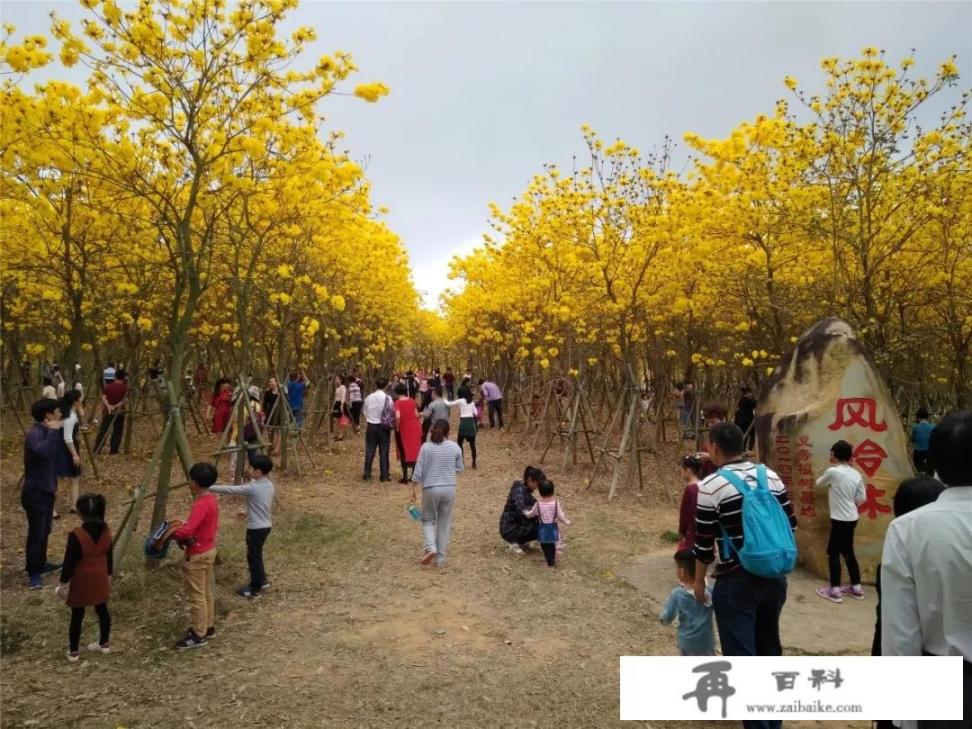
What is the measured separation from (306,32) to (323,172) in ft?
4.83

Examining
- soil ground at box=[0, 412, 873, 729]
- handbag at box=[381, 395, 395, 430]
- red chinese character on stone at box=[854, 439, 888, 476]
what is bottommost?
soil ground at box=[0, 412, 873, 729]

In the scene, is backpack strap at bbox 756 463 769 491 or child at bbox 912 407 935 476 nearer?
backpack strap at bbox 756 463 769 491

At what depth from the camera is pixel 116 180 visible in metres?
6.68

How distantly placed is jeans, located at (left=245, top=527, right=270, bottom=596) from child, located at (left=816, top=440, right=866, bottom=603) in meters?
A: 5.54

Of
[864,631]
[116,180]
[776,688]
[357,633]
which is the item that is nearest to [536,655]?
[357,633]

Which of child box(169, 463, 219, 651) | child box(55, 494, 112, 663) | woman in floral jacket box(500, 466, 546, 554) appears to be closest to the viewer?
child box(55, 494, 112, 663)

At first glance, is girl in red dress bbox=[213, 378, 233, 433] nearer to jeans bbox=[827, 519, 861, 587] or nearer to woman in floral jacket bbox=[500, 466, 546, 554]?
woman in floral jacket bbox=[500, 466, 546, 554]

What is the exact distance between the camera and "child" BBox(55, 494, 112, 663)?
4.64 metres

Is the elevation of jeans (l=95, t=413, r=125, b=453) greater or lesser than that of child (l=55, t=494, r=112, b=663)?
greater

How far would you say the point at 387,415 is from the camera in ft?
38.3

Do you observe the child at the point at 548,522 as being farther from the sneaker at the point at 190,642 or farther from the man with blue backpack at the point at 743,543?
the man with blue backpack at the point at 743,543

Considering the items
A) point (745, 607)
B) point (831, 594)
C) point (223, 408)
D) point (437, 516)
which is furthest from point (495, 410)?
point (745, 607)

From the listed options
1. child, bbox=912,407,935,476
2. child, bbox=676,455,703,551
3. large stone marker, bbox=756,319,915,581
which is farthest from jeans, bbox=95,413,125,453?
child, bbox=912,407,935,476

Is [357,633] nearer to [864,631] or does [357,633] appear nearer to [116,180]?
[864,631]
